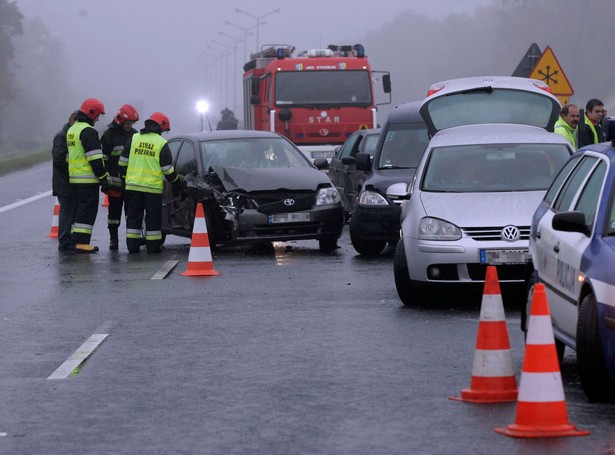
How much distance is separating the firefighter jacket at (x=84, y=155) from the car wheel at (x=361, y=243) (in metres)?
3.35

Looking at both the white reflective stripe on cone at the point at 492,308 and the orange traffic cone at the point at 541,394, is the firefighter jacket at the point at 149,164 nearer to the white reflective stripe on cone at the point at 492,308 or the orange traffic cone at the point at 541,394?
the white reflective stripe on cone at the point at 492,308

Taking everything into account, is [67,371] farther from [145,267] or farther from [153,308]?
[145,267]

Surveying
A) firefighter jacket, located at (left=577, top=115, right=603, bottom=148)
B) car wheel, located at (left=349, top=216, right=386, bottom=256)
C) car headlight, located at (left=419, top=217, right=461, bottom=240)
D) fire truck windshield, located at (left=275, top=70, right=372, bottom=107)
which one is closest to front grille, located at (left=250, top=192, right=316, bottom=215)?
car wheel, located at (left=349, top=216, right=386, bottom=256)

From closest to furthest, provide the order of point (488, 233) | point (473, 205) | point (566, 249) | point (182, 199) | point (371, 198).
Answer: point (566, 249)
point (488, 233)
point (473, 205)
point (371, 198)
point (182, 199)

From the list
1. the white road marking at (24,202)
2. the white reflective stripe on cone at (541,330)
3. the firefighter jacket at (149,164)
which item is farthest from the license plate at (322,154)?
the white reflective stripe on cone at (541,330)

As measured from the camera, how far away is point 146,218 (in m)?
19.1

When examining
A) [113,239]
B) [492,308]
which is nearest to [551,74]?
[113,239]

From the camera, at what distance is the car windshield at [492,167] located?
13750mm

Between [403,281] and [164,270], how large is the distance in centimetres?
457

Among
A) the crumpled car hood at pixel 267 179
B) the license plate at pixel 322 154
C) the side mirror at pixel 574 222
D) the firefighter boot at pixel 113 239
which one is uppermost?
the side mirror at pixel 574 222

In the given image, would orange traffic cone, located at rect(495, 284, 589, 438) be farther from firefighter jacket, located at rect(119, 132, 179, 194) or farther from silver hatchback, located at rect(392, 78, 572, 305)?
firefighter jacket, located at rect(119, 132, 179, 194)

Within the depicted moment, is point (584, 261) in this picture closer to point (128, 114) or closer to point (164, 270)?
point (164, 270)

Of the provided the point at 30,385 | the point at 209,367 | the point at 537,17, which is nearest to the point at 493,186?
the point at 209,367

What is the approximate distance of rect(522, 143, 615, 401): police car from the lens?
7809 mm
